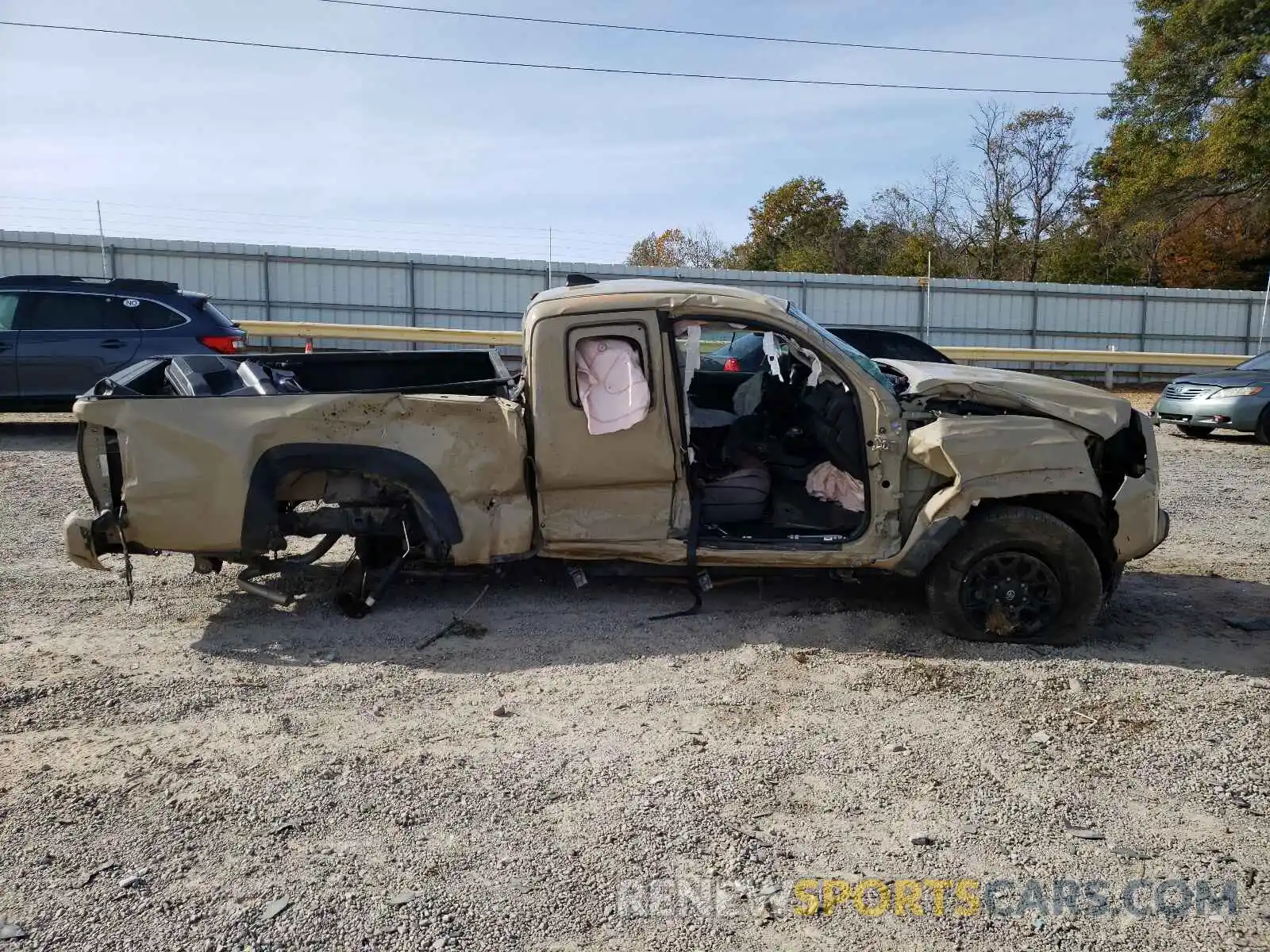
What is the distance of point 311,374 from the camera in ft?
22.5

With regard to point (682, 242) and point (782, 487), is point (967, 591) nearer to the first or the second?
point (782, 487)

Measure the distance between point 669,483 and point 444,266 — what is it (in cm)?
1727

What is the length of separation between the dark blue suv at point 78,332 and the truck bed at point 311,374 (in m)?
4.94

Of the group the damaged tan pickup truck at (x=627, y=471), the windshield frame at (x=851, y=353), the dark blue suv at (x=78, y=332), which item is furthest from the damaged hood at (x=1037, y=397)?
the dark blue suv at (x=78, y=332)

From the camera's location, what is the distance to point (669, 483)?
5.36 meters

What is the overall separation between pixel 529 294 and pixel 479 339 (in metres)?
3.97

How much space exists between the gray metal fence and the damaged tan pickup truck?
15.9 meters

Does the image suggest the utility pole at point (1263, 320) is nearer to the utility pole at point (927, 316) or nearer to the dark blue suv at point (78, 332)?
the utility pole at point (927, 316)

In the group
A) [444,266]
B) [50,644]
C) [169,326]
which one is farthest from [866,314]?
[50,644]

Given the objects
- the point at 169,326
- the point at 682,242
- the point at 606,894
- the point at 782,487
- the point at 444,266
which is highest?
the point at 682,242

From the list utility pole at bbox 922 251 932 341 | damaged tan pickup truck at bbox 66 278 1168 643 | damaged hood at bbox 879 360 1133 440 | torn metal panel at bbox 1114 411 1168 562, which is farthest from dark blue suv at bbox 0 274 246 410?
utility pole at bbox 922 251 932 341

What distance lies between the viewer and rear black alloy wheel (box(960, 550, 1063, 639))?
5.22m

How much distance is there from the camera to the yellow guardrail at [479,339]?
1691 cm

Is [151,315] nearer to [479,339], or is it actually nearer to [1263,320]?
[479,339]
